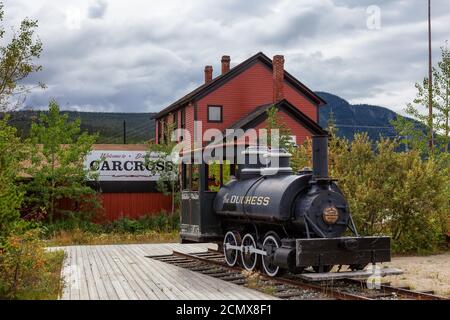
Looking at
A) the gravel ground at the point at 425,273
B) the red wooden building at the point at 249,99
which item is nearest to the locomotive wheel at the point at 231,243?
the gravel ground at the point at 425,273

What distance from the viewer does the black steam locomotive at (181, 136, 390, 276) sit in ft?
33.9

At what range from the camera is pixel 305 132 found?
103ft

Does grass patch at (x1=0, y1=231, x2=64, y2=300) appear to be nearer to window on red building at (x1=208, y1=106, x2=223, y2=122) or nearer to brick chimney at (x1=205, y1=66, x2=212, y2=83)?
window on red building at (x1=208, y1=106, x2=223, y2=122)

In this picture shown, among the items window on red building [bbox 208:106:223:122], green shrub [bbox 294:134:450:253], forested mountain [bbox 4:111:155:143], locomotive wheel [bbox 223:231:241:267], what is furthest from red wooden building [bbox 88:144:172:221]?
forested mountain [bbox 4:111:155:143]

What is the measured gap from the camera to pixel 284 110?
101 feet

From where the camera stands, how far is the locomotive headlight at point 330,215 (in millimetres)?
10516

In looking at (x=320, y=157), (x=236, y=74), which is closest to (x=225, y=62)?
(x=236, y=74)

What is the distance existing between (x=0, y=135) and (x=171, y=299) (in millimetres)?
3985

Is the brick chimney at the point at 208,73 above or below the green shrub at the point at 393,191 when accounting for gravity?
above

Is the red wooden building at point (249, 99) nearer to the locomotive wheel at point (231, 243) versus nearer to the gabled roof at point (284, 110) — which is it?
the gabled roof at point (284, 110)

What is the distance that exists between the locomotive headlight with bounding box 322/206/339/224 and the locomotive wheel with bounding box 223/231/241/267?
8.72 feet

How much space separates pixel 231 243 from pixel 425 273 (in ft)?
13.1

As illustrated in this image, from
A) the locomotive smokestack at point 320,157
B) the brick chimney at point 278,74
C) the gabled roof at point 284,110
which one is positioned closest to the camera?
Answer: the locomotive smokestack at point 320,157
